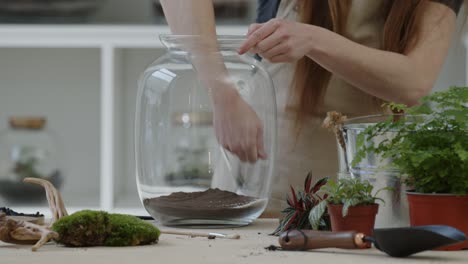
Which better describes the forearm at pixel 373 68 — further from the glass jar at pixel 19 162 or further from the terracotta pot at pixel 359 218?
the glass jar at pixel 19 162

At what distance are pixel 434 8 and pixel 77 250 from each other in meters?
0.99

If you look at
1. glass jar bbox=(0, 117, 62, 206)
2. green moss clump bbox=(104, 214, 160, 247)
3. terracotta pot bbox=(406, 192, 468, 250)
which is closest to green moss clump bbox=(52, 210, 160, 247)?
green moss clump bbox=(104, 214, 160, 247)

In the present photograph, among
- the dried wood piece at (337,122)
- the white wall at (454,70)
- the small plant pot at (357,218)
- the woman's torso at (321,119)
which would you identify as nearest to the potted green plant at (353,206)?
the small plant pot at (357,218)

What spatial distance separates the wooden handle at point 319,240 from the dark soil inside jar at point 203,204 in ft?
0.82

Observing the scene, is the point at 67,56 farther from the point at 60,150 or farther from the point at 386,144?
the point at 386,144

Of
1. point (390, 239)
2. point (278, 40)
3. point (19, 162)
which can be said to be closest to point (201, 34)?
point (278, 40)

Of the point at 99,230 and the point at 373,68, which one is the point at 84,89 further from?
the point at 99,230

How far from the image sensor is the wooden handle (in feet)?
3.48

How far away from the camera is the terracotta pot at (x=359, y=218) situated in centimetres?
115

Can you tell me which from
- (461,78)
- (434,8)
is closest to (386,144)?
(434,8)

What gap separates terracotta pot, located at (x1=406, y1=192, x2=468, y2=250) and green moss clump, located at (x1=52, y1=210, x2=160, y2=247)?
0.33 m

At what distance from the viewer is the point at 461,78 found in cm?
324

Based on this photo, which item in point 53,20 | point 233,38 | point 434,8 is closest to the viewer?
point 233,38

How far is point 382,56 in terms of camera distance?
1.73 metres
